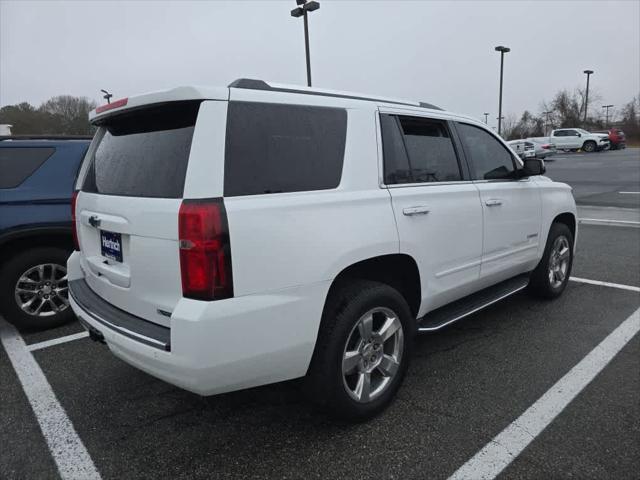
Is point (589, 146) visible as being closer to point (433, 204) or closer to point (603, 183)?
point (603, 183)

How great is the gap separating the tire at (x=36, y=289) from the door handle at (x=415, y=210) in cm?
329

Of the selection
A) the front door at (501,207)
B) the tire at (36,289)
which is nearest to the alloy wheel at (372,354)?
the front door at (501,207)

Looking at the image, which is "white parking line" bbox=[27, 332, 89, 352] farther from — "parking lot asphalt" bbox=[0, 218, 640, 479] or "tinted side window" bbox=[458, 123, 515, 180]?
"tinted side window" bbox=[458, 123, 515, 180]

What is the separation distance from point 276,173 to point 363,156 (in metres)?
0.65

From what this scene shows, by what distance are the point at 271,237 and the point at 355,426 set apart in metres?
1.30

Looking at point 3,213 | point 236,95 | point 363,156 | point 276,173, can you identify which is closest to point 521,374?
point 363,156

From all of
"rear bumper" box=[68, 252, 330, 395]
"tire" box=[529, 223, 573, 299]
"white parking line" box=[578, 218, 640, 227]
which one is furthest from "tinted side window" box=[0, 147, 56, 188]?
"white parking line" box=[578, 218, 640, 227]

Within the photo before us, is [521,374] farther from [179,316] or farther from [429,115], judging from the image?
[179,316]

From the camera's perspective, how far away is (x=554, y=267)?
476 cm

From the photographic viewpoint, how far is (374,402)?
2746 mm

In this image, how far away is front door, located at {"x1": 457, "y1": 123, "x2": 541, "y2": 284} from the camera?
364 centimetres

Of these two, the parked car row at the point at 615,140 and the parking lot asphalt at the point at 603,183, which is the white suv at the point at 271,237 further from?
the parked car row at the point at 615,140

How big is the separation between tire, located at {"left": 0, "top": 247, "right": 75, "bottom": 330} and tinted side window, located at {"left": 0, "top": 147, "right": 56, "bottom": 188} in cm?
65

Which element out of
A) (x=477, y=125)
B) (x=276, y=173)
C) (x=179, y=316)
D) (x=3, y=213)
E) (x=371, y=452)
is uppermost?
(x=477, y=125)
